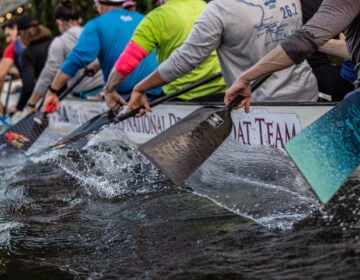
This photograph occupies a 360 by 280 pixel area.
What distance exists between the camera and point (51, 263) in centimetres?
410

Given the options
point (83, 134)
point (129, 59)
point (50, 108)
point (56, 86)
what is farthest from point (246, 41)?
point (50, 108)

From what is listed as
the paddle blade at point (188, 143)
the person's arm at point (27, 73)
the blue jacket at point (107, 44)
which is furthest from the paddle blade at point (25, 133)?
the paddle blade at point (188, 143)

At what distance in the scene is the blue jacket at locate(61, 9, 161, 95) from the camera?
7.09 m

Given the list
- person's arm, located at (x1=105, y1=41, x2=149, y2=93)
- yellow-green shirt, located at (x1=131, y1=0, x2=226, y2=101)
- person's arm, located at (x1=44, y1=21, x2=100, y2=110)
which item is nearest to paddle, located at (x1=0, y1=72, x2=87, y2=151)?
person's arm, located at (x1=44, y1=21, x2=100, y2=110)

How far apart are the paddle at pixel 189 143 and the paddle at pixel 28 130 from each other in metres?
4.16

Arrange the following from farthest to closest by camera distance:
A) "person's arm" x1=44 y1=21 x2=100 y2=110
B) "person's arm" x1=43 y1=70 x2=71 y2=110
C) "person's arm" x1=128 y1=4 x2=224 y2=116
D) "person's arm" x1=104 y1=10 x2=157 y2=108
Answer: "person's arm" x1=43 y1=70 x2=71 y2=110 → "person's arm" x1=44 y1=21 x2=100 y2=110 → "person's arm" x1=104 y1=10 x2=157 y2=108 → "person's arm" x1=128 y1=4 x2=224 y2=116

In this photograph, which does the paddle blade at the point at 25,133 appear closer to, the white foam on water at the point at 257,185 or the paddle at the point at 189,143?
the white foam on water at the point at 257,185

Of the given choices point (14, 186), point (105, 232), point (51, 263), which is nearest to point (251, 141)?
point (105, 232)

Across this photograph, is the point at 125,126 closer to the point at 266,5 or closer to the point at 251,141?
the point at 251,141

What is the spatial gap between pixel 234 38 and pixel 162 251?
1568mm

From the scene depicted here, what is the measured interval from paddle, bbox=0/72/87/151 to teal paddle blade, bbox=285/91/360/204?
5.02 metres

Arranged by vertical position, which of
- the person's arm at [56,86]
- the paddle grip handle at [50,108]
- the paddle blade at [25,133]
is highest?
the person's arm at [56,86]

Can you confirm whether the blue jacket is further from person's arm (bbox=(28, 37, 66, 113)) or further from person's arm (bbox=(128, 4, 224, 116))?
person's arm (bbox=(128, 4, 224, 116))

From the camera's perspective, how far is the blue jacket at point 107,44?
7090mm
